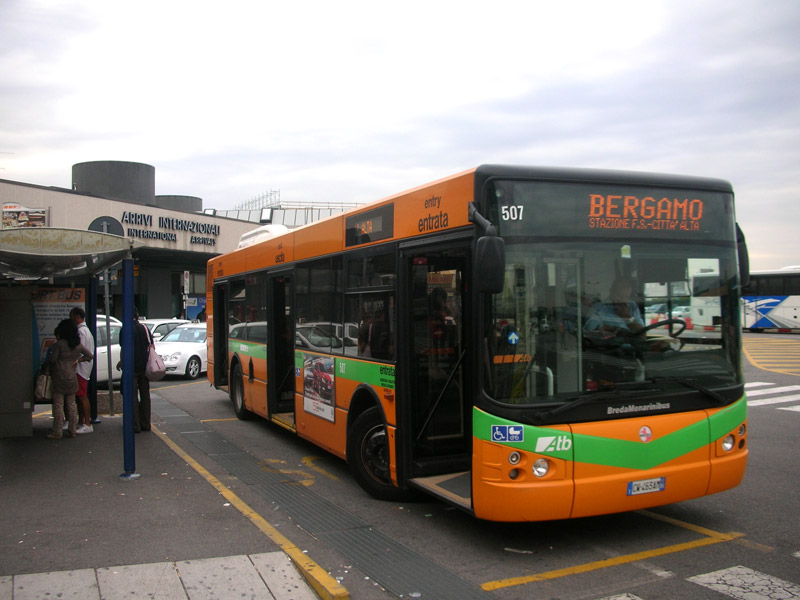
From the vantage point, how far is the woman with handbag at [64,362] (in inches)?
374

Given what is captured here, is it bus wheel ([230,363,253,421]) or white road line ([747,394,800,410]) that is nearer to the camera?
bus wheel ([230,363,253,421])

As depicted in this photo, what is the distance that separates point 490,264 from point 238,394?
833 cm

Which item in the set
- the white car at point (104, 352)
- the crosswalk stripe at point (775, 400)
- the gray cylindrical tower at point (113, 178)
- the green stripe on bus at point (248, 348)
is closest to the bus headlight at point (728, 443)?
the green stripe on bus at point (248, 348)

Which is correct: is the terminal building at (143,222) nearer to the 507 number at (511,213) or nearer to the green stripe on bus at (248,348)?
the green stripe on bus at (248,348)

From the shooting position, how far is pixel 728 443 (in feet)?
18.9

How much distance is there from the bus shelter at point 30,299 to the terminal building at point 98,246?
0.5 inches

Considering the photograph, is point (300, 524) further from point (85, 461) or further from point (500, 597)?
point (85, 461)

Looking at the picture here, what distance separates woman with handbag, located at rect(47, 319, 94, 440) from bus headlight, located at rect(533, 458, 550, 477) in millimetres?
6942

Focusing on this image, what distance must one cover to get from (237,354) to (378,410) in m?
5.89

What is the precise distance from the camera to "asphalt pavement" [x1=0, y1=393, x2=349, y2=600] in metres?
4.62

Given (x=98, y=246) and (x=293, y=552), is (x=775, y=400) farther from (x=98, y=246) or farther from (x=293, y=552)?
(x=98, y=246)

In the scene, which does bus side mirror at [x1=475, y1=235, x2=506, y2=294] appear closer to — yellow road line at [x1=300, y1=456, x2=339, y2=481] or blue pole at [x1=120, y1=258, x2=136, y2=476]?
yellow road line at [x1=300, y1=456, x2=339, y2=481]

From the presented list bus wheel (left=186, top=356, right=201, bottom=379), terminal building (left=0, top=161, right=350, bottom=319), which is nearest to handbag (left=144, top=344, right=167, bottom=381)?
bus wheel (left=186, top=356, right=201, bottom=379)

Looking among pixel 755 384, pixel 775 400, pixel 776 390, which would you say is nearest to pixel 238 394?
pixel 775 400
